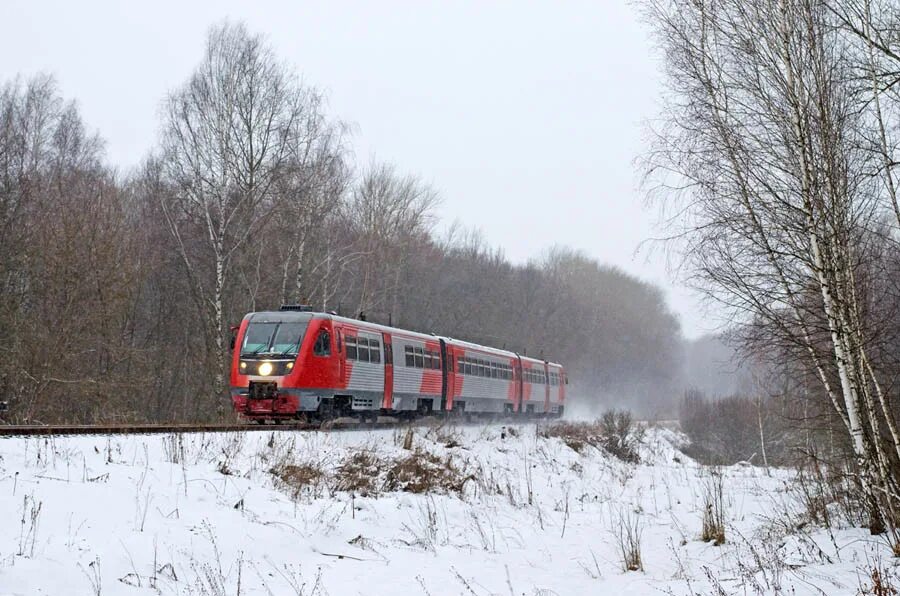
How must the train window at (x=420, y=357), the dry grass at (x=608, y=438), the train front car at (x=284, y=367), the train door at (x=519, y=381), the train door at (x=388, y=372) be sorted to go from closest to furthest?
1. the train front car at (x=284, y=367)
2. the train door at (x=388, y=372)
3. the train window at (x=420, y=357)
4. the dry grass at (x=608, y=438)
5. the train door at (x=519, y=381)

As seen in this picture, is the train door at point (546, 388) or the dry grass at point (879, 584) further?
the train door at point (546, 388)

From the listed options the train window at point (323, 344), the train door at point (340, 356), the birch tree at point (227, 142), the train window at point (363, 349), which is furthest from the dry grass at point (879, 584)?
the birch tree at point (227, 142)

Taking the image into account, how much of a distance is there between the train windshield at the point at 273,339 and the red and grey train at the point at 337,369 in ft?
0.07

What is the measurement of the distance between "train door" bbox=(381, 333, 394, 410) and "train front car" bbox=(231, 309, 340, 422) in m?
2.69

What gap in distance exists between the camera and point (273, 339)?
17297 mm

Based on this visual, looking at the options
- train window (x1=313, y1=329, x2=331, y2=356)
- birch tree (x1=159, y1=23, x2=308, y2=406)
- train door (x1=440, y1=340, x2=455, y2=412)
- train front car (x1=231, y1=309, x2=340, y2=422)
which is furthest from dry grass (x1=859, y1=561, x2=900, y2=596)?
birch tree (x1=159, y1=23, x2=308, y2=406)

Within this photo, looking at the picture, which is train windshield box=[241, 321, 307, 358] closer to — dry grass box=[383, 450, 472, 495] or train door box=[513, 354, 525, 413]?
dry grass box=[383, 450, 472, 495]

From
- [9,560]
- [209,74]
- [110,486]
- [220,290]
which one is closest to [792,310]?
[110,486]

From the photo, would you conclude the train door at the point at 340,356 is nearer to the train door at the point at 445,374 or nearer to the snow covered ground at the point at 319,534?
the snow covered ground at the point at 319,534

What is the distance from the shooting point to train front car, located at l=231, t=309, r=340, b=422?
16781mm

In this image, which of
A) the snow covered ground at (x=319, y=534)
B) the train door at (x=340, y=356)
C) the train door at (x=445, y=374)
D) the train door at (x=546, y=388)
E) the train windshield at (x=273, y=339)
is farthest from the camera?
the train door at (x=546, y=388)

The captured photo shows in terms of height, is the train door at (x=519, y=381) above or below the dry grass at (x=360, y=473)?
above

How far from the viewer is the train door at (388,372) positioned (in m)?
20.2

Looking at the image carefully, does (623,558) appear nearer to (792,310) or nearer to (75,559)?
(792,310)
